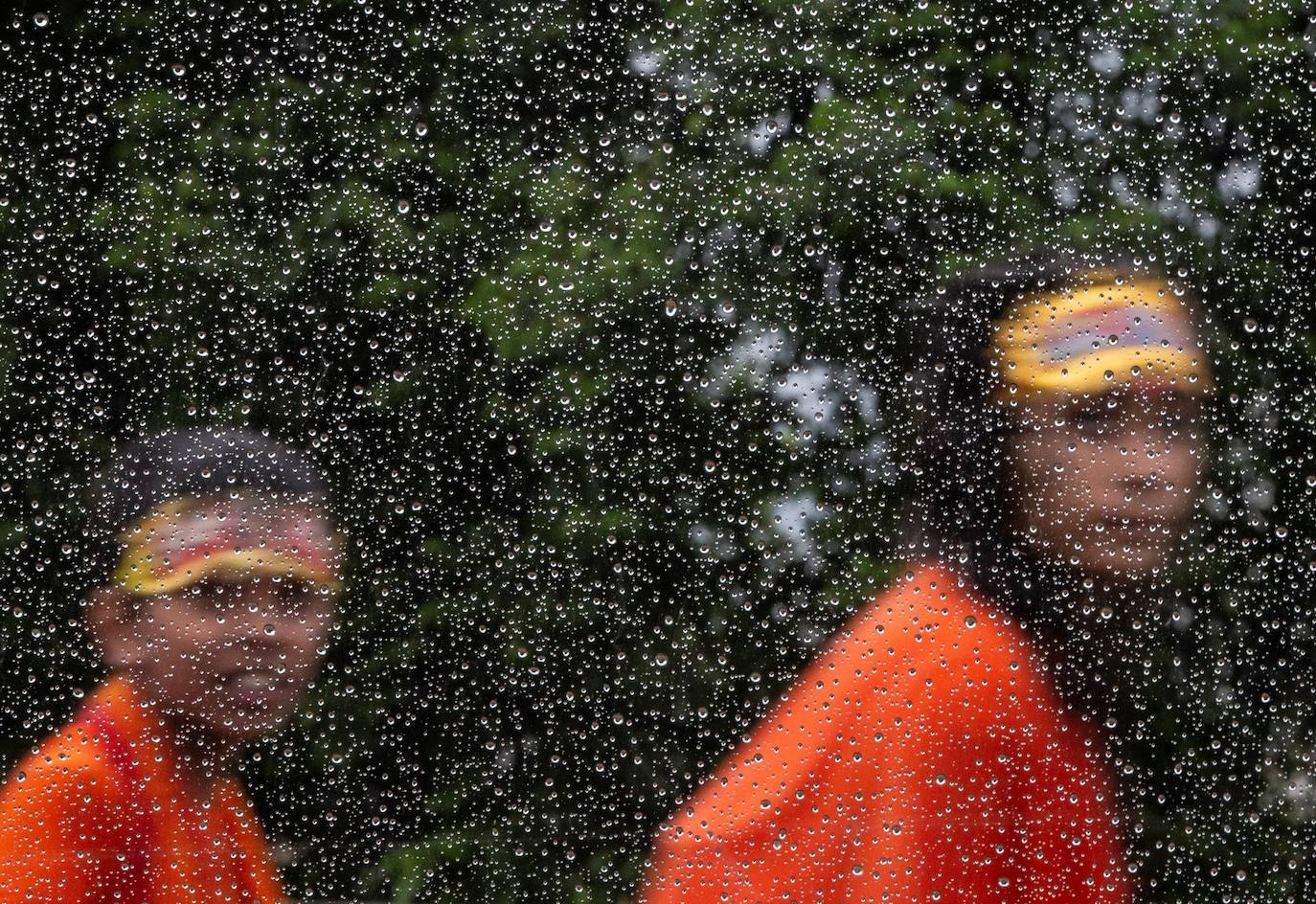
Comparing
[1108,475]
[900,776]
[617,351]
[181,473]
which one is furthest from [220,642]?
[1108,475]

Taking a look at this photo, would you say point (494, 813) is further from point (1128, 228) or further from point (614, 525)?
point (1128, 228)

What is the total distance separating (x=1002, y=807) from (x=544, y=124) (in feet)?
1.98

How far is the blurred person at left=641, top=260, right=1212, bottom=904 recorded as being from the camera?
83 cm

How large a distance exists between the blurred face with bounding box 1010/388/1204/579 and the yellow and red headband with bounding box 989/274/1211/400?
0.5 inches

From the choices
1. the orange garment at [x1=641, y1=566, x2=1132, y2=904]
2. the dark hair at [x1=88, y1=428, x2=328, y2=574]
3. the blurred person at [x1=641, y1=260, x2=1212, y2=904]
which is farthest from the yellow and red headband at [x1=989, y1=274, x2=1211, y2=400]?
the dark hair at [x1=88, y1=428, x2=328, y2=574]

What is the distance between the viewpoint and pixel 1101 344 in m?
0.84

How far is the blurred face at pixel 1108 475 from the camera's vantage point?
2.73 ft

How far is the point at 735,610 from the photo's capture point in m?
0.84

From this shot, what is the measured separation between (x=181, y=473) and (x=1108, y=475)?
686mm

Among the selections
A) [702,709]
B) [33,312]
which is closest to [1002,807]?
[702,709]

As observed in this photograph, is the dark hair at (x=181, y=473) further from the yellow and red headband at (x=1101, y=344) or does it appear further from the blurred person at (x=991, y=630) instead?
the yellow and red headband at (x=1101, y=344)

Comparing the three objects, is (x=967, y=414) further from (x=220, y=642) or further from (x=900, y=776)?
(x=220, y=642)

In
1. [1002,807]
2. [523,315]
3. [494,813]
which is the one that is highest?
[523,315]

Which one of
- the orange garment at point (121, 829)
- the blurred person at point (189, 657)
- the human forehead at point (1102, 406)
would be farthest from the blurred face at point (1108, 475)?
the orange garment at point (121, 829)
